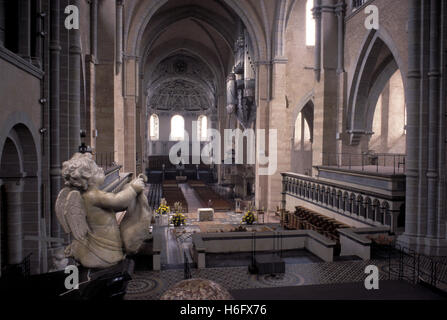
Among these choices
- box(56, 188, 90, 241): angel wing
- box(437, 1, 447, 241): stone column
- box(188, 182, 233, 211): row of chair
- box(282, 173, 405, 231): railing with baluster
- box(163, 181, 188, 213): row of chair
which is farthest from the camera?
box(188, 182, 233, 211): row of chair

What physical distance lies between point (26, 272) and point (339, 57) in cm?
1551

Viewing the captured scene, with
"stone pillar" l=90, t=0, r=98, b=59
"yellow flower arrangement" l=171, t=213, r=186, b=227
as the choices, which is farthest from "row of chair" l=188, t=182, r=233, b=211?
"stone pillar" l=90, t=0, r=98, b=59

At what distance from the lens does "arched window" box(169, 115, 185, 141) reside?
48.4 meters

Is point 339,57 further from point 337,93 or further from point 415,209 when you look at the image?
point 415,209

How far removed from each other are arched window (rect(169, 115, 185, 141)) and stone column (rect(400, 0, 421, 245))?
128 ft

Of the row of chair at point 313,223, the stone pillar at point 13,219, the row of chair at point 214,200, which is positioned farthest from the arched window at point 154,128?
the stone pillar at point 13,219

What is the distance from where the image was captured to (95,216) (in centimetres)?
380

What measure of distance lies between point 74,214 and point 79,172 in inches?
16.6

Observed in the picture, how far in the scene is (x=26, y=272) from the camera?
689cm

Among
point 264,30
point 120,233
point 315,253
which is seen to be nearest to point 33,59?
point 120,233

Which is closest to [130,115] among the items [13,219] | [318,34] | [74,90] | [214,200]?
[214,200]

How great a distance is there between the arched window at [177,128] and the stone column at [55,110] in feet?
131

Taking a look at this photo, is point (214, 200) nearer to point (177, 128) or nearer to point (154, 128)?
point (154, 128)

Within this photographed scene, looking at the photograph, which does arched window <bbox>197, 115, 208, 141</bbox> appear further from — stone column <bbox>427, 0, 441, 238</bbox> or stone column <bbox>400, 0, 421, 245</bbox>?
stone column <bbox>427, 0, 441, 238</bbox>
